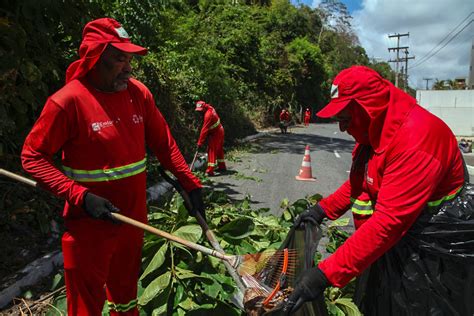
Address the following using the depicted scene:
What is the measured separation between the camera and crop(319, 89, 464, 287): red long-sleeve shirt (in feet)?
6.41

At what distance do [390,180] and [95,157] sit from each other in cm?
163

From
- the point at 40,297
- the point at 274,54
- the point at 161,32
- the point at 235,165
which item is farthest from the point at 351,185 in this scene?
the point at 274,54

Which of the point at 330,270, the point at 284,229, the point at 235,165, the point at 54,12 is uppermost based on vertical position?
the point at 54,12

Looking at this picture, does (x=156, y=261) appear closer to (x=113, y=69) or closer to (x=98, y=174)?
(x=98, y=174)

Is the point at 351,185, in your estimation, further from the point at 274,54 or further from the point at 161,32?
the point at 274,54

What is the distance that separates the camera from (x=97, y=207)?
2.35 meters

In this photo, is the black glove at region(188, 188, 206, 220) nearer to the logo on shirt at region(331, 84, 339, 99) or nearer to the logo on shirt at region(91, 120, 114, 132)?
the logo on shirt at region(91, 120, 114, 132)

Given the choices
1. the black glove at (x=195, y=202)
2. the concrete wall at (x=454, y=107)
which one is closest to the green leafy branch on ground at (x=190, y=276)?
the black glove at (x=195, y=202)

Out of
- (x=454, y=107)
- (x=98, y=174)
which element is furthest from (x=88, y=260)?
(x=454, y=107)

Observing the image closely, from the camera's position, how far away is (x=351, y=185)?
2.74 meters

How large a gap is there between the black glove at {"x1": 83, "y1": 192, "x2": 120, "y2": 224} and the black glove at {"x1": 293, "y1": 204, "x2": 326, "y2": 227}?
1188 millimetres

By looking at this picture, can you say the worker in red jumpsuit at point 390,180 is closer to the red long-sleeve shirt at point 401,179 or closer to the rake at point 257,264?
the red long-sleeve shirt at point 401,179

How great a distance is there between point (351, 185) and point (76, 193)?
5.50 feet

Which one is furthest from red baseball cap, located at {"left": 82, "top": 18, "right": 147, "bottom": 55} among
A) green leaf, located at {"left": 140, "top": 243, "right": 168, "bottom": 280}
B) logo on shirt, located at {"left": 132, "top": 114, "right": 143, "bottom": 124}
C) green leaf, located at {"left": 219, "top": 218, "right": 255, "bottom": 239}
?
green leaf, located at {"left": 219, "top": 218, "right": 255, "bottom": 239}
